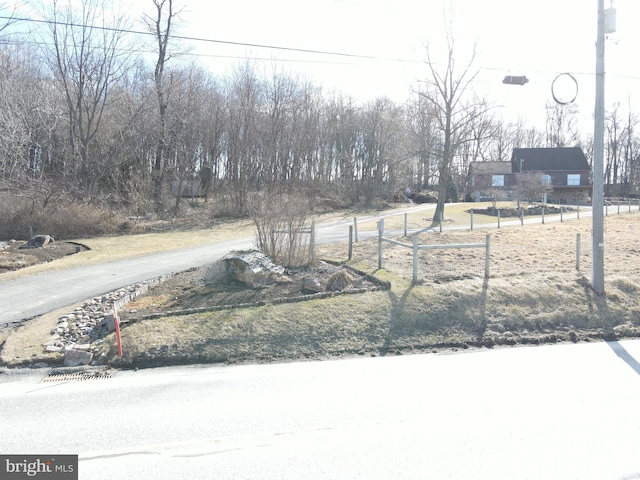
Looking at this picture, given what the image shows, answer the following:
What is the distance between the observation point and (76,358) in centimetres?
677

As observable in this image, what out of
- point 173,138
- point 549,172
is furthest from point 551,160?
point 173,138

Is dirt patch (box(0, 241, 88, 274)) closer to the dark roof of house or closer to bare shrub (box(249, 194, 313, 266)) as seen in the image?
bare shrub (box(249, 194, 313, 266))

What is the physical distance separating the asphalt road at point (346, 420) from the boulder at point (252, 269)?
3.49 meters

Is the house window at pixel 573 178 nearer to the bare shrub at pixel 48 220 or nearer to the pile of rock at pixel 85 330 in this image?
the bare shrub at pixel 48 220

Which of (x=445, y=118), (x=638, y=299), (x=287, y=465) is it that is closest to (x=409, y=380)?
(x=287, y=465)

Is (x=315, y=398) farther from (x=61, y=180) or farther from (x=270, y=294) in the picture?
(x=61, y=180)

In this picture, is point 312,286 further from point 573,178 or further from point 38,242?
point 573,178

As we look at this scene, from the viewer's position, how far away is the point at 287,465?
3.79 m

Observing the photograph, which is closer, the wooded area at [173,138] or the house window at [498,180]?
the wooded area at [173,138]

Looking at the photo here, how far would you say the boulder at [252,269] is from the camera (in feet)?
32.5

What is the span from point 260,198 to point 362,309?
4873 millimetres

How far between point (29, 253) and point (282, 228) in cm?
999

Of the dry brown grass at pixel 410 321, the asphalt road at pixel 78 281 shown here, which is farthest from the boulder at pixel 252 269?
the asphalt road at pixel 78 281

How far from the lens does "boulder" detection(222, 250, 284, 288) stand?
9914 mm
